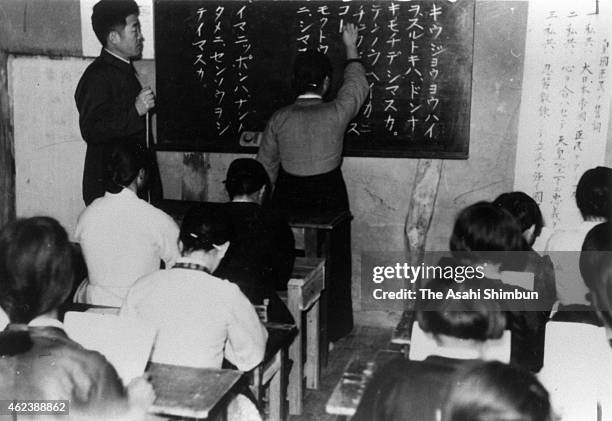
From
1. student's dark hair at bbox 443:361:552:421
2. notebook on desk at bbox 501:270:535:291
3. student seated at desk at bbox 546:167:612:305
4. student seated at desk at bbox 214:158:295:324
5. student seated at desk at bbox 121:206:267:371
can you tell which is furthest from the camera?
student seated at desk at bbox 214:158:295:324

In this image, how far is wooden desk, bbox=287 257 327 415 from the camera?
2.56 metres

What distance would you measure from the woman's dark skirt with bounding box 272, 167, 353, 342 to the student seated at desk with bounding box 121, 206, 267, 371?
4.38 ft

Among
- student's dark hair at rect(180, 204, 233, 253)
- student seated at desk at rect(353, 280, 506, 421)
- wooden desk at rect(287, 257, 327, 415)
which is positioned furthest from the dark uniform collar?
student seated at desk at rect(353, 280, 506, 421)

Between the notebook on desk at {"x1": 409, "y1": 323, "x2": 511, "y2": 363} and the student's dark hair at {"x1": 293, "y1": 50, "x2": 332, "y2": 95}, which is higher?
the student's dark hair at {"x1": 293, "y1": 50, "x2": 332, "y2": 95}

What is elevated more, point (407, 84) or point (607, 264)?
point (407, 84)

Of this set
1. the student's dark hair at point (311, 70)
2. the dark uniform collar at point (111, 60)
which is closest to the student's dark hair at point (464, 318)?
the student's dark hair at point (311, 70)

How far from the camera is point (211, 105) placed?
3.74 m

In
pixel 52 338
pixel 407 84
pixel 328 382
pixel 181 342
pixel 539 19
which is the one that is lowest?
pixel 328 382

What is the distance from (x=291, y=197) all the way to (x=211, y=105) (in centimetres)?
76

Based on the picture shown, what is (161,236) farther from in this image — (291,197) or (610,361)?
(610,361)

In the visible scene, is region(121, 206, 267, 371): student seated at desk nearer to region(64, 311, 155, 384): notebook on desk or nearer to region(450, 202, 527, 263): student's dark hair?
region(64, 311, 155, 384): notebook on desk

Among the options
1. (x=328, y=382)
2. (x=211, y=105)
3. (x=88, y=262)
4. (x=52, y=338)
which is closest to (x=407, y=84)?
(x=211, y=105)

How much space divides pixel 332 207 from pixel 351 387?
181 centimetres

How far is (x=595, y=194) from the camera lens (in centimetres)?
242
